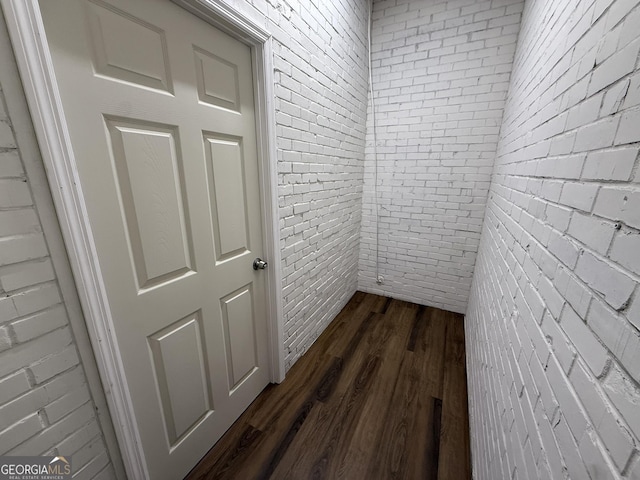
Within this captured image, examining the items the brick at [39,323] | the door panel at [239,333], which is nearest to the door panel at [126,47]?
the brick at [39,323]

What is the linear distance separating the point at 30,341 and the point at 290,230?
3.86ft

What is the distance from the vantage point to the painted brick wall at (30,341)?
61 centimetres

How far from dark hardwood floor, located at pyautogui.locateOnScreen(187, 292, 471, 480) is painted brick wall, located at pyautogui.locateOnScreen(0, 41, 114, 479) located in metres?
0.83

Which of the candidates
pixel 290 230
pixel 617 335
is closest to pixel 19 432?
pixel 290 230

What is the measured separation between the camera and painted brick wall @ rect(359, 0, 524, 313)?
217cm

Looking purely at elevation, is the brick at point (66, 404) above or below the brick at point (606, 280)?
below

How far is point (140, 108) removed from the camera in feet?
2.77

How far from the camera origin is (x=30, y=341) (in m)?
0.67

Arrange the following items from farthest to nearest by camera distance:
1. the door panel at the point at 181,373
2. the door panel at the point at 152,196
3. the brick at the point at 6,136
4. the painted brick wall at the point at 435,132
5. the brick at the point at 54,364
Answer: the painted brick wall at the point at 435,132 → the door panel at the point at 181,373 → the door panel at the point at 152,196 → the brick at the point at 54,364 → the brick at the point at 6,136

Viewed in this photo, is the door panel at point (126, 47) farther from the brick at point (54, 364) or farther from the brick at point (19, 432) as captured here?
the brick at point (19, 432)

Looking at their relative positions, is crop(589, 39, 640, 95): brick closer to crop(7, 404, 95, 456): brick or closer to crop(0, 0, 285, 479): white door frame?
crop(0, 0, 285, 479): white door frame

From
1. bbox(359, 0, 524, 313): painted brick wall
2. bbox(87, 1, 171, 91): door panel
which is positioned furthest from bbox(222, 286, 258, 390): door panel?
bbox(359, 0, 524, 313): painted brick wall

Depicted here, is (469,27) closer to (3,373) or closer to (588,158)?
(588,158)

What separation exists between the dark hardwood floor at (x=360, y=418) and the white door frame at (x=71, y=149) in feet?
2.05
